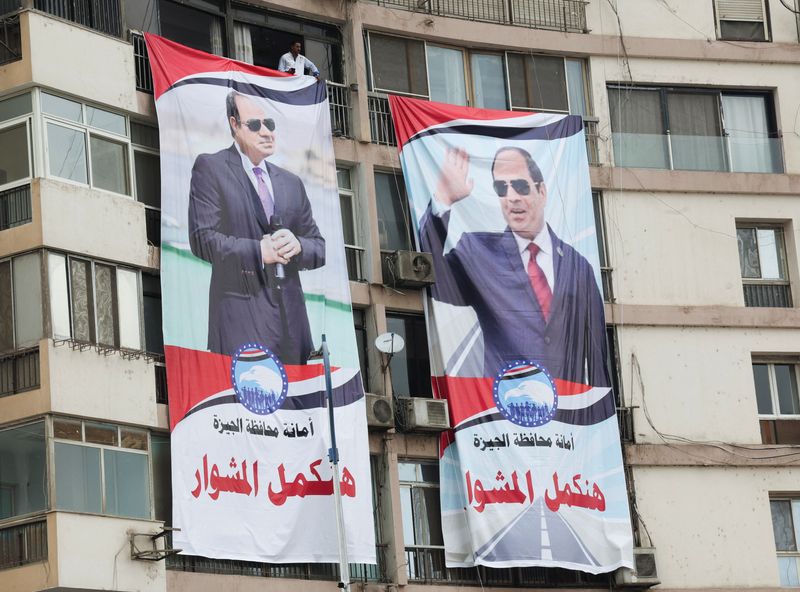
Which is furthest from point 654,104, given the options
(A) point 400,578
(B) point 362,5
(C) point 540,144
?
(A) point 400,578

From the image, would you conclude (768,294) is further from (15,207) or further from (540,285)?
(15,207)

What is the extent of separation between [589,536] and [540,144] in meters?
8.18

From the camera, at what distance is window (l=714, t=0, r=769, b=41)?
4259cm

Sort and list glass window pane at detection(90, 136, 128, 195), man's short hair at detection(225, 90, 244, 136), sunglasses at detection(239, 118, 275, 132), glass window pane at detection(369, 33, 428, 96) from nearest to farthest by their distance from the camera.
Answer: glass window pane at detection(90, 136, 128, 195)
man's short hair at detection(225, 90, 244, 136)
sunglasses at detection(239, 118, 275, 132)
glass window pane at detection(369, 33, 428, 96)

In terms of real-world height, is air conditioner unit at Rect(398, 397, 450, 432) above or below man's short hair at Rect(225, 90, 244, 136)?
below

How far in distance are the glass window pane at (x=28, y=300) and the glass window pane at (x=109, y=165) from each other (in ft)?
7.01

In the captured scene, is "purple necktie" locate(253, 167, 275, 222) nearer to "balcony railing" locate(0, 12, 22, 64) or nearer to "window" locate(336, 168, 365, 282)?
"window" locate(336, 168, 365, 282)

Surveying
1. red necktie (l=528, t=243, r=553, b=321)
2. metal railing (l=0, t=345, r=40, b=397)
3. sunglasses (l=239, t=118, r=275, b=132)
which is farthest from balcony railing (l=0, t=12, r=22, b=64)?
red necktie (l=528, t=243, r=553, b=321)

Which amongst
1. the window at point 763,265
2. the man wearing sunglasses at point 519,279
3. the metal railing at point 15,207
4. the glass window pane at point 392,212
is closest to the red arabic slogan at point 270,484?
the man wearing sunglasses at point 519,279

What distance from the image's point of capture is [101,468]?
31188 mm

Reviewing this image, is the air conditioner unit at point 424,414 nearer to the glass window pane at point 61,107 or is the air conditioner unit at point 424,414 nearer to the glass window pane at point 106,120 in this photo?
the glass window pane at point 106,120

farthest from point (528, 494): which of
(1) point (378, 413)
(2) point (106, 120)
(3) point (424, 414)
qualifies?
(2) point (106, 120)

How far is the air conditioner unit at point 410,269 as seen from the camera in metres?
36.4

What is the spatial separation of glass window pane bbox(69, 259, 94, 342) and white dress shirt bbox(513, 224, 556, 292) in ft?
31.7
